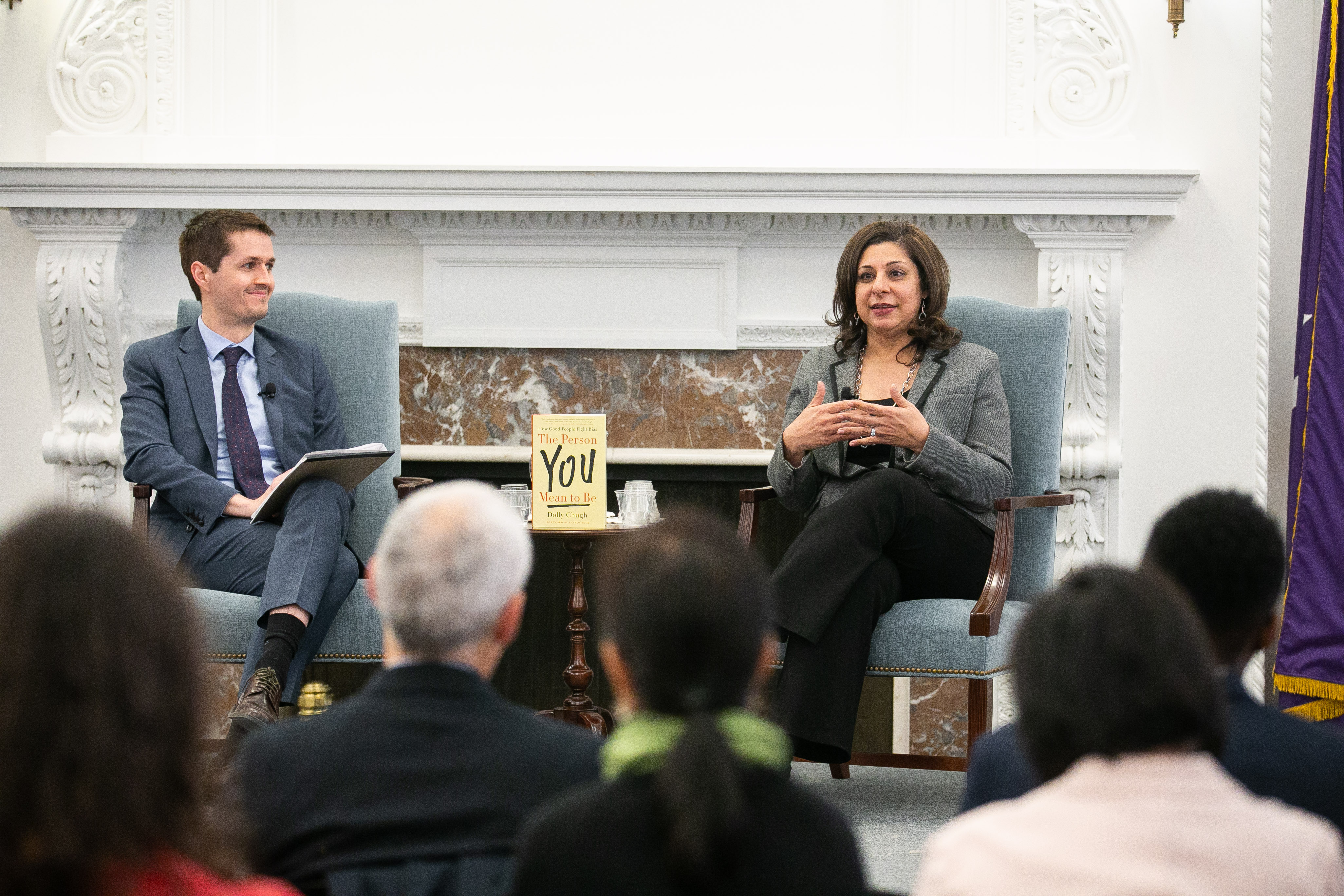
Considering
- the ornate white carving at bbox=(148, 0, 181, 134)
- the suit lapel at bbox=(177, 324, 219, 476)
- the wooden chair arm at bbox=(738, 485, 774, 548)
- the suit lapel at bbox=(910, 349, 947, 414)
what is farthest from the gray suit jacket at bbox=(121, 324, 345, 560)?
the suit lapel at bbox=(910, 349, 947, 414)

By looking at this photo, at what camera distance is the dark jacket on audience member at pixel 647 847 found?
880 millimetres

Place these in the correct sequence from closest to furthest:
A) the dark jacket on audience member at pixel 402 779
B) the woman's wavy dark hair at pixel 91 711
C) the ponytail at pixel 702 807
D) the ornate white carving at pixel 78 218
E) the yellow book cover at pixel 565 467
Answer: the woman's wavy dark hair at pixel 91 711
the ponytail at pixel 702 807
the dark jacket on audience member at pixel 402 779
the yellow book cover at pixel 565 467
the ornate white carving at pixel 78 218

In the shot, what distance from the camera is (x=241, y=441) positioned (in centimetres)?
284

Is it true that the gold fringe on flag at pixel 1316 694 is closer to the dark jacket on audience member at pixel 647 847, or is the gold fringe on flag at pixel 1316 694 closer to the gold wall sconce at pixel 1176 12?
the gold wall sconce at pixel 1176 12

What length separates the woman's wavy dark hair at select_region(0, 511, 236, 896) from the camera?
0.73 m

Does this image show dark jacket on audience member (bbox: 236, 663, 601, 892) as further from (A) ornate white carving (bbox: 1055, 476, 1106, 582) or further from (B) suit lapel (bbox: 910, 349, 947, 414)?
(A) ornate white carving (bbox: 1055, 476, 1106, 582)

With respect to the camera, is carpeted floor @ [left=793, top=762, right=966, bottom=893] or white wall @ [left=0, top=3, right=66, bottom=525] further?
white wall @ [left=0, top=3, right=66, bottom=525]

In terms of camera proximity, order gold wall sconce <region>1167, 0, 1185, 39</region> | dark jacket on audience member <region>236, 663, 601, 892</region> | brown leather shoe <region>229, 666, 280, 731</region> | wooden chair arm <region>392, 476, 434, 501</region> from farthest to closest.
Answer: gold wall sconce <region>1167, 0, 1185, 39</region>, wooden chair arm <region>392, 476, 434, 501</region>, brown leather shoe <region>229, 666, 280, 731</region>, dark jacket on audience member <region>236, 663, 601, 892</region>

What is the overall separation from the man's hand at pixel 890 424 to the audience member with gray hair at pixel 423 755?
155cm

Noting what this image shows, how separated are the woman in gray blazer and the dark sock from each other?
0.92 meters

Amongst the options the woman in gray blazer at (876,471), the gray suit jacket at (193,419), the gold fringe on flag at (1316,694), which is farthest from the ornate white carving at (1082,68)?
the gray suit jacket at (193,419)

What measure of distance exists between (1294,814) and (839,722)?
1.46 m

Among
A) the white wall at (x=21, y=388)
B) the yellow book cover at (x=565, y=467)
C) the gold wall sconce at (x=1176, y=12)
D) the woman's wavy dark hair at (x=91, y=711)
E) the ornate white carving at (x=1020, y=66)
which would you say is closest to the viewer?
the woman's wavy dark hair at (x=91, y=711)

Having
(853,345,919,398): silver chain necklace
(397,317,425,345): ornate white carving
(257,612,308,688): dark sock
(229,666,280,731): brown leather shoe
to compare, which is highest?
(397,317,425,345): ornate white carving
